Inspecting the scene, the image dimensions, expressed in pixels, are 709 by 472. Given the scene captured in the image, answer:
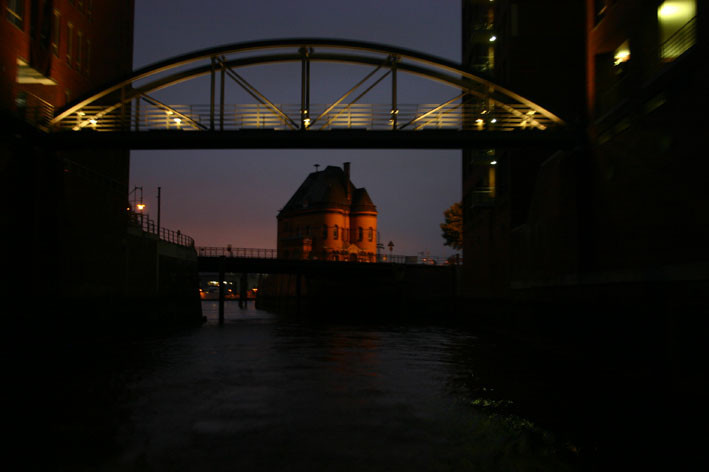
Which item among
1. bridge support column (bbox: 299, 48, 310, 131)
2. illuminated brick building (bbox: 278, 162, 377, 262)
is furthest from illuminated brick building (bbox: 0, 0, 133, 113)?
illuminated brick building (bbox: 278, 162, 377, 262)

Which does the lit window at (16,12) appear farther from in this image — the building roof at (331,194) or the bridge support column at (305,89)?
the building roof at (331,194)

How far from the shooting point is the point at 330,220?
3209 inches

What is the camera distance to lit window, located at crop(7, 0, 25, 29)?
950 inches

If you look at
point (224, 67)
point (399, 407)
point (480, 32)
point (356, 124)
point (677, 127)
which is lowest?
point (399, 407)

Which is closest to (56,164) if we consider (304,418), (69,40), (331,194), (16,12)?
(16,12)

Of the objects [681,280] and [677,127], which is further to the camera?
[677,127]

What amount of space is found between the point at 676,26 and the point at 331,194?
215 feet

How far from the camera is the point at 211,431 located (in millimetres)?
10805

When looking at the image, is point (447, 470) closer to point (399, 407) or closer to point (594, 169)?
point (399, 407)

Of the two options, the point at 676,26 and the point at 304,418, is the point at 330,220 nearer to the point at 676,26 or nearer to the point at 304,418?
the point at 676,26

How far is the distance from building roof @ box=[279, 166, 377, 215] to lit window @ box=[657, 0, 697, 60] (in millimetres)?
63889

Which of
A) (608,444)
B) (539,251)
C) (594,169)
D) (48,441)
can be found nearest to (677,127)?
(594,169)

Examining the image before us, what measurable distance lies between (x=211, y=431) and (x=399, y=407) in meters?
4.17

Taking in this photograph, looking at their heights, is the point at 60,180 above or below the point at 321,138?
below
